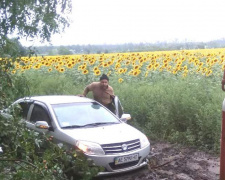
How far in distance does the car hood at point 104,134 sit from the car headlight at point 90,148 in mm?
101

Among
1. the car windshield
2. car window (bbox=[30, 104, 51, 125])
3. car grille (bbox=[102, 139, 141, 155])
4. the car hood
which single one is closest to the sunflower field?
car window (bbox=[30, 104, 51, 125])

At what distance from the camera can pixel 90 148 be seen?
7.25 m

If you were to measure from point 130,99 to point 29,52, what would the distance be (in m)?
8.54

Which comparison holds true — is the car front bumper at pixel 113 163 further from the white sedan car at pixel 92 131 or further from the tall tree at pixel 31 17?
the tall tree at pixel 31 17

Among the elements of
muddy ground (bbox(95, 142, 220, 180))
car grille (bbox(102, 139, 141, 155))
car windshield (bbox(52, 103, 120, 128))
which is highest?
car windshield (bbox(52, 103, 120, 128))

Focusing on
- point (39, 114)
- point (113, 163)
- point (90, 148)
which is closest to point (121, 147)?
point (113, 163)

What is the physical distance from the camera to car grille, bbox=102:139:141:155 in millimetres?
7328

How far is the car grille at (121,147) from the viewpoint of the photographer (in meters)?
7.33

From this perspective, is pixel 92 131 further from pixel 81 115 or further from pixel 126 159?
pixel 126 159

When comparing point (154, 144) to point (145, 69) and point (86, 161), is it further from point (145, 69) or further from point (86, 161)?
point (86, 161)

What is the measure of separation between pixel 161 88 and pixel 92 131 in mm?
4324

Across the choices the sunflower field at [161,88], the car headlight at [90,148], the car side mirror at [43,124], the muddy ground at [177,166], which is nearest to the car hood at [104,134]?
the car headlight at [90,148]

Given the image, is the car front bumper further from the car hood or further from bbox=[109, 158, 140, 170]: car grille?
the car hood

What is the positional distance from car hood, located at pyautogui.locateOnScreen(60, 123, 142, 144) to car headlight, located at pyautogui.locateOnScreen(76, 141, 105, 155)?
10cm
